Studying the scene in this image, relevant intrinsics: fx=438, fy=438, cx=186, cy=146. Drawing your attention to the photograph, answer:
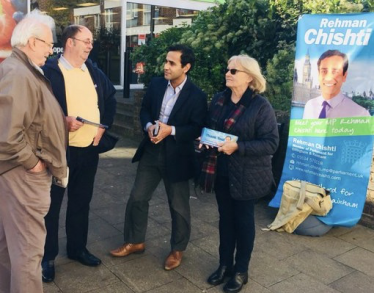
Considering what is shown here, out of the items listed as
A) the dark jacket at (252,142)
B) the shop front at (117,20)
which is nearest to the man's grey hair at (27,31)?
the dark jacket at (252,142)

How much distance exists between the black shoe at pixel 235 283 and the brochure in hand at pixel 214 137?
1.05 metres

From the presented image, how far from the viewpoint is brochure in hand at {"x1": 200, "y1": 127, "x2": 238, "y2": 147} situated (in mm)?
3167

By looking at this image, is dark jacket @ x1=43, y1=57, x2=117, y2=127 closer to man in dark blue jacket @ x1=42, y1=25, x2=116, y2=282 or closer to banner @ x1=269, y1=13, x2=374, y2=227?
man in dark blue jacket @ x1=42, y1=25, x2=116, y2=282

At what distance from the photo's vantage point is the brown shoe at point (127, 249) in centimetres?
385

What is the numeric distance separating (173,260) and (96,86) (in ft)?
5.21

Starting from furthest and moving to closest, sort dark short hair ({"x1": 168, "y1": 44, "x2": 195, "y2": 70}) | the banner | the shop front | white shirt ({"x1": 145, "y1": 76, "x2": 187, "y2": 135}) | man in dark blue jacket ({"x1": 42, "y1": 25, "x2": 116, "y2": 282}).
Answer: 1. the shop front
2. the banner
3. white shirt ({"x1": 145, "y1": 76, "x2": 187, "y2": 135})
4. dark short hair ({"x1": 168, "y1": 44, "x2": 195, "y2": 70})
5. man in dark blue jacket ({"x1": 42, "y1": 25, "x2": 116, "y2": 282})

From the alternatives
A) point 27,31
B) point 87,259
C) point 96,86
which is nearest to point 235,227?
point 87,259

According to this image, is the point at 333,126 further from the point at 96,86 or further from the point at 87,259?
the point at 87,259

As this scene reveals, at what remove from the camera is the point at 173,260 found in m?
3.73

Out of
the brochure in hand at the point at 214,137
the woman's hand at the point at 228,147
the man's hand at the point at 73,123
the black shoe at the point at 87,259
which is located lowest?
the black shoe at the point at 87,259

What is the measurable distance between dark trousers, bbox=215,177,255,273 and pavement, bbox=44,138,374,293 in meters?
0.24

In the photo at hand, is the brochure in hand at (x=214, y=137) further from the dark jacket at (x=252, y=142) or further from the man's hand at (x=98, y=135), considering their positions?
the man's hand at (x=98, y=135)

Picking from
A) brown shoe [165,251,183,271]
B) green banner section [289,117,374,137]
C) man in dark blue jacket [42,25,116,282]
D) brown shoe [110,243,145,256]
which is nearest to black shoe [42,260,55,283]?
man in dark blue jacket [42,25,116,282]

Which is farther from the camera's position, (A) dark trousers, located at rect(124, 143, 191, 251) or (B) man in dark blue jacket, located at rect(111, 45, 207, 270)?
(A) dark trousers, located at rect(124, 143, 191, 251)
